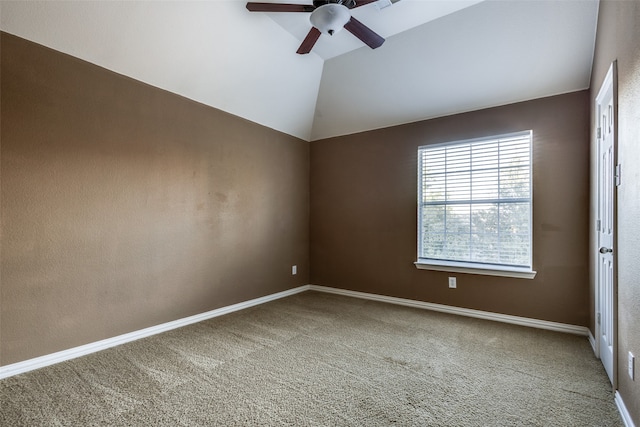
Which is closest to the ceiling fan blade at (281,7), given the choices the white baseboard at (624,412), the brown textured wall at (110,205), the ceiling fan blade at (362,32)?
the ceiling fan blade at (362,32)

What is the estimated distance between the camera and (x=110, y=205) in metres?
2.75

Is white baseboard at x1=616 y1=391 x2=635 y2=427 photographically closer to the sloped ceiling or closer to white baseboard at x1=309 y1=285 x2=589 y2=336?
white baseboard at x1=309 y1=285 x2=589 y2=336

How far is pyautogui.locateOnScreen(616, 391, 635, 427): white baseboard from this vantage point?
162cm

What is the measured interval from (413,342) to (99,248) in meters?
2.98

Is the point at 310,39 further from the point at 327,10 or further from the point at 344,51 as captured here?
the point at 344,51

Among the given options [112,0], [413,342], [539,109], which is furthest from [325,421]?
[539,109]

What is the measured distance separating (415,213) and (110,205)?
3.43m

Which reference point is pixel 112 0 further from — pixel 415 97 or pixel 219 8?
pixel 415 97

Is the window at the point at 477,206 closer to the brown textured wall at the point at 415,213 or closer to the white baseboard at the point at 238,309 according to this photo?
the brown textured wall at the point at 415,213

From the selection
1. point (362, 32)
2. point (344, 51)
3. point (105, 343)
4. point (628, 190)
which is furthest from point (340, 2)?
point (105, 343)

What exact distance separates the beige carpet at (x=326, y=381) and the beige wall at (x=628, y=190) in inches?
14.7

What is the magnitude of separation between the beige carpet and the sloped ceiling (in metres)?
2.54

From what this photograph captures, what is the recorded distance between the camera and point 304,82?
404 centimetres

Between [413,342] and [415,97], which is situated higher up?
[415,97]
